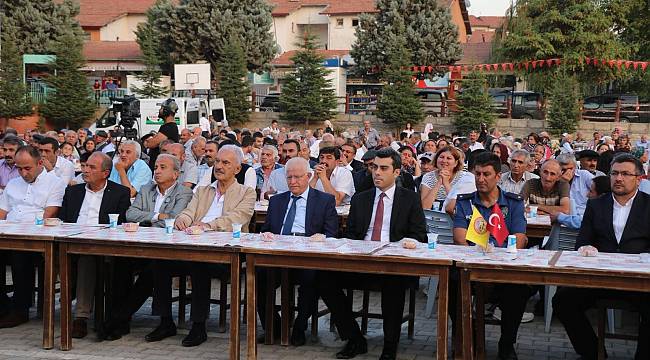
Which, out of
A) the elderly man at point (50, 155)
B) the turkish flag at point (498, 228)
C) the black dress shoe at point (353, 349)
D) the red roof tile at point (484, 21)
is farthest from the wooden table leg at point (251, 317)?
the red roof tile at point (484, 21)

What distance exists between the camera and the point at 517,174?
1035 centimetres

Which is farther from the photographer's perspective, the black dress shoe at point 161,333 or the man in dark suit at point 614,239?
the black dress shoe at point 161,333

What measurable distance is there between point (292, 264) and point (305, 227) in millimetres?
1259

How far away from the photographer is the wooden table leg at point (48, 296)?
726 cm

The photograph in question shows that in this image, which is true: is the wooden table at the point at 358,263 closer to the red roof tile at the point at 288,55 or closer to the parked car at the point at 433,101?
the parked car at the point at 433,101

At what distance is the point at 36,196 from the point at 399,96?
2784 cm

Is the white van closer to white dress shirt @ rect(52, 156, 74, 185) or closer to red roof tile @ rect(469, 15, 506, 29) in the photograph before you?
white dress shirt @ rect(52, 156, 74, 185)

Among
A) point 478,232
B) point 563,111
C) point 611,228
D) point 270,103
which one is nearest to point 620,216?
point 611,228

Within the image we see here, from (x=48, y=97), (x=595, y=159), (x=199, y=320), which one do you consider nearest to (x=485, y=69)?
(x=48, y=97)

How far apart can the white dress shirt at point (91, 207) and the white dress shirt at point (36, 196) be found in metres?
0.41

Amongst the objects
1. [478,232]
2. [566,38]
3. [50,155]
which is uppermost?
[566,38]

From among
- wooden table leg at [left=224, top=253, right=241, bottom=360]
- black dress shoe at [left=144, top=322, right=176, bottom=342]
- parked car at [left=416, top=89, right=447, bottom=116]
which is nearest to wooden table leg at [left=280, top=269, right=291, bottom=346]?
wooden table leg at [left=224, top=253, right=241, bottom=360]

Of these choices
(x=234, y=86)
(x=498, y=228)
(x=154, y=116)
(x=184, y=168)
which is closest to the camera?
(x=498, y=228)

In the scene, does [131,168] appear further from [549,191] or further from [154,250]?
[549,191]
